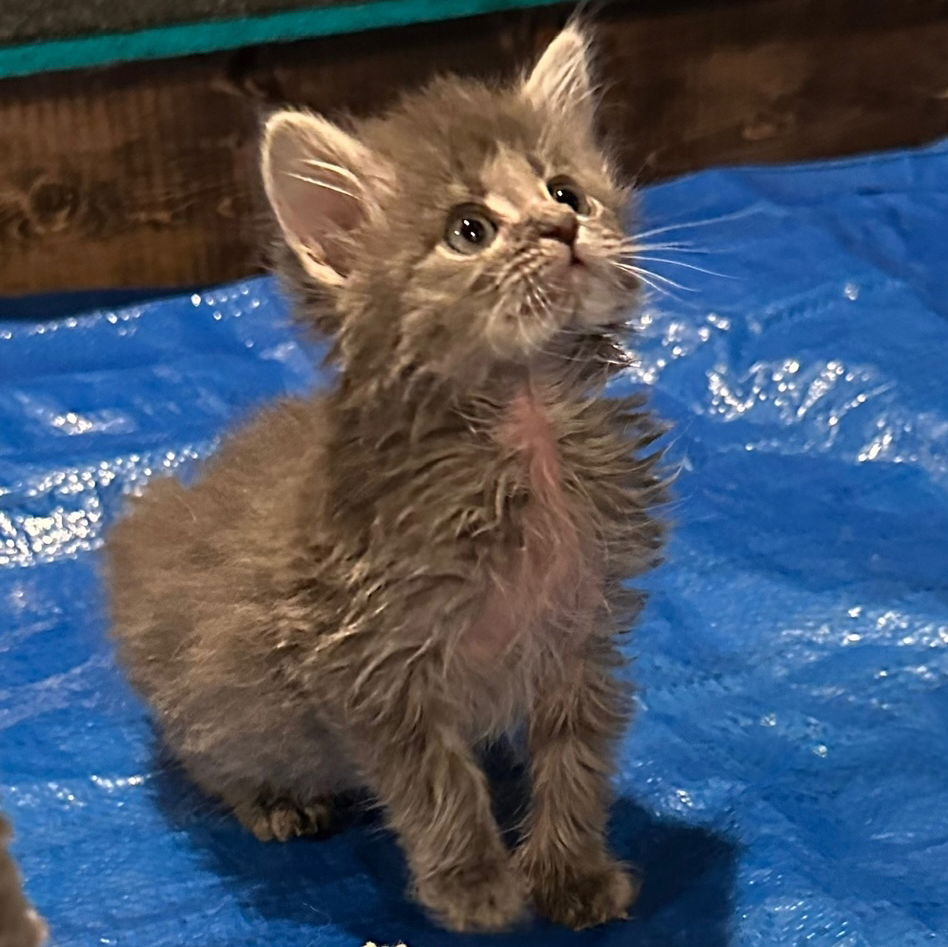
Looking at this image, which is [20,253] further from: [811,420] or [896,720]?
[896,720]

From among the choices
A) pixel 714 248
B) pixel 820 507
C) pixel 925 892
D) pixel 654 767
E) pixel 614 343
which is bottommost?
pixel 925 892

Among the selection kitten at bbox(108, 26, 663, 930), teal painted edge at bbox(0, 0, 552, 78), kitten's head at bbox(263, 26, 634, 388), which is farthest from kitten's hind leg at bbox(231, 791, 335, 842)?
teal painted edge at bbox(0, 0, 552, 78)

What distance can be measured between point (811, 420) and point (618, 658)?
0.84 meters

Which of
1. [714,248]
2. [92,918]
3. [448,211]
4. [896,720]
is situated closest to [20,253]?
[714,248]

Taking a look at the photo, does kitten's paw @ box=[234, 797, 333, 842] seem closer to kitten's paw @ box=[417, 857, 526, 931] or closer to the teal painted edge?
kitten's paw @ box=[417, 857, 526, 931]

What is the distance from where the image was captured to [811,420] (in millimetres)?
1874

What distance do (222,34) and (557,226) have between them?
4.18 ft

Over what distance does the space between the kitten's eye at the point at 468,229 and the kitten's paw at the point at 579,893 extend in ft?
1.95

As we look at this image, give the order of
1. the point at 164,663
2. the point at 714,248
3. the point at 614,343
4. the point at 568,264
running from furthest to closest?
the point at 714,248 < the point at 164,663 < the point at 614,343 < the point at 568,264

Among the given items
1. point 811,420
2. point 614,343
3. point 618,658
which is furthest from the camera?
point 811,420

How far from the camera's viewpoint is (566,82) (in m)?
1.12

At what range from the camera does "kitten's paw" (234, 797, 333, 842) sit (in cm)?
133

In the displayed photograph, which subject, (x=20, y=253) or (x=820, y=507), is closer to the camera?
(x=820, y=507)

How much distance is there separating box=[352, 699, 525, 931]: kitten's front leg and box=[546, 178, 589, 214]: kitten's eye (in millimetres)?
434
